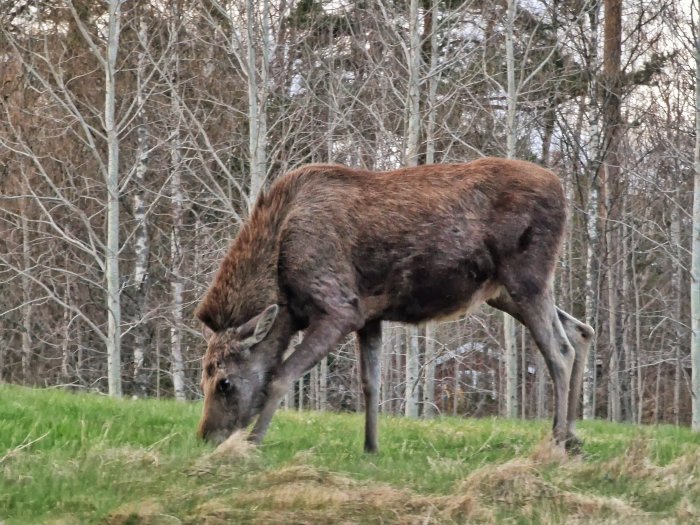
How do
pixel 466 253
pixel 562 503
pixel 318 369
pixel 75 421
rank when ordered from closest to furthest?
pixel 562 503 < pixel 466 253 < pixel 75 421 < pixel 318 369

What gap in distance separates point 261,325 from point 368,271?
32.8 inches

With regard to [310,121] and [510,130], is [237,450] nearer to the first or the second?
[510,130]

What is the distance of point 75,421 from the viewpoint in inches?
307

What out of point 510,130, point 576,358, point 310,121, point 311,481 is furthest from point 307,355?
point 310,121

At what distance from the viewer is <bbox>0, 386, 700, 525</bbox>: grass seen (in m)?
4.71

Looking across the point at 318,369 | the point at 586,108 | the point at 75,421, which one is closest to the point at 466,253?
the point at 75,421

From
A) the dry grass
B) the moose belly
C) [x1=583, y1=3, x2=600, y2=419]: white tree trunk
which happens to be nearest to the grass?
the dry grass

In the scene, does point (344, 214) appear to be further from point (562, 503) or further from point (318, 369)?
point (318, 369)

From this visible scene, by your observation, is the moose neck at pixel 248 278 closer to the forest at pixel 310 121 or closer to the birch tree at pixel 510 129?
the forest at pixel 310 121

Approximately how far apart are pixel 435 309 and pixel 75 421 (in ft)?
9.38

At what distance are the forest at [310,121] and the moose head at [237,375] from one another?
8753 millimetres

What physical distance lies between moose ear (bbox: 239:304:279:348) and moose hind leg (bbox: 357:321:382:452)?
841 mm

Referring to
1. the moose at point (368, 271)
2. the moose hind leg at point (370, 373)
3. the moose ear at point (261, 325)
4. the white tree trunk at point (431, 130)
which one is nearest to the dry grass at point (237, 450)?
the moose at point (368, 271)

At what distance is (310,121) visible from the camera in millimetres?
19703
